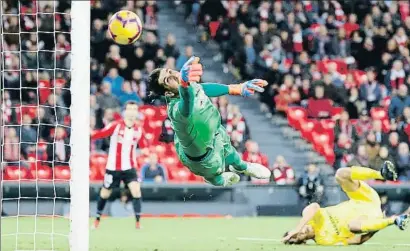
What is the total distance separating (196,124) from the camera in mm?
9641

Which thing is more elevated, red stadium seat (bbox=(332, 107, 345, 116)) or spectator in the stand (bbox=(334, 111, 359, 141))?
red stadium seat (bbox=(332, 107, 345, 116))

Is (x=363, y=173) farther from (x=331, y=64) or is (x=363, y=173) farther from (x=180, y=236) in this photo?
(x=331, y=64)

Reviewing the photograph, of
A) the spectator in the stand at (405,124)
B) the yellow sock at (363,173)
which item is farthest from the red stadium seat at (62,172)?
the yellow sock at (363,173)

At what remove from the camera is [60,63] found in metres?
18.7

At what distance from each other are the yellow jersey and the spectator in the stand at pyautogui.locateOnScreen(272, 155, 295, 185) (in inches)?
256

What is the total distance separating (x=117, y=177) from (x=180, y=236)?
201cm

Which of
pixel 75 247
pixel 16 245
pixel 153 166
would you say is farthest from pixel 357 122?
pixel 75 247

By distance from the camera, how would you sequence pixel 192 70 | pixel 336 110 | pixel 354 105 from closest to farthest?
pixel 192 70
pixel 336 110
pixel 354 105

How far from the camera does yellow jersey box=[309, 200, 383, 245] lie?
1132cm

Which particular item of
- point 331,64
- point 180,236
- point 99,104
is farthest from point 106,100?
point 180,236

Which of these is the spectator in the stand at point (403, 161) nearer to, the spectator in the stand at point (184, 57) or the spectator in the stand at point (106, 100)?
the spectator in the stand at point (184, 57)

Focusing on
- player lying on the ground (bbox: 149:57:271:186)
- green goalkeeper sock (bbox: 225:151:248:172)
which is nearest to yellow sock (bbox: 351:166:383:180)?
green goalkeeper sock (bbox: 225:151:248:172)

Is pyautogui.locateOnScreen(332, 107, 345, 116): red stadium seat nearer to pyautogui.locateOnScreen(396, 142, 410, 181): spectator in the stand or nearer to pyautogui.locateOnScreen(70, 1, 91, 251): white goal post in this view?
pyautogui.locateOnScreen(396, 142, 410, 181): spectator in the stand

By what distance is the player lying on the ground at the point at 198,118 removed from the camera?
9.51 m
